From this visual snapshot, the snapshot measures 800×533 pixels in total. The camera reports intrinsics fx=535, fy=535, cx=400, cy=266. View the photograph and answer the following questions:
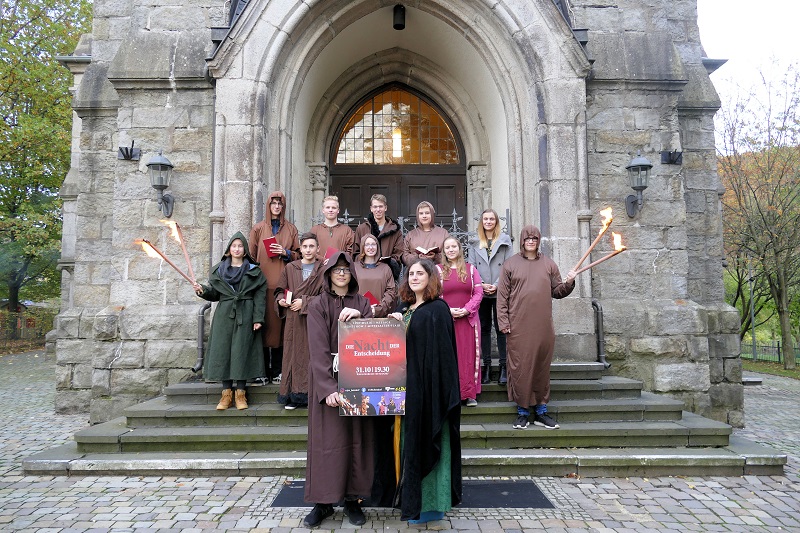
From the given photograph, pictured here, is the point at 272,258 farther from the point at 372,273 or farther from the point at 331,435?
the point at 331,435

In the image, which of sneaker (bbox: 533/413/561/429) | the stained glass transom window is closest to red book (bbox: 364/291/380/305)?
sneaker (bbox: 533/413/561/429)

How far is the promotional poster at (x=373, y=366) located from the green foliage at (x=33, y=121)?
20.5m

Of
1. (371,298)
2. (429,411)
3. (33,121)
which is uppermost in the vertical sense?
(33,121)

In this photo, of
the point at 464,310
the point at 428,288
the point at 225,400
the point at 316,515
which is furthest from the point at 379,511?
the point at 225,400

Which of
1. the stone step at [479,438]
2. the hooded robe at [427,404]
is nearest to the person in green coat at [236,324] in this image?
the stone step at [479,438]

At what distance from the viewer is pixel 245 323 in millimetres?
5684

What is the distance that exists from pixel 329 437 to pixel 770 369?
18897 mm

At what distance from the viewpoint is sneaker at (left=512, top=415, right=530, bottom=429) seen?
17.5 ft

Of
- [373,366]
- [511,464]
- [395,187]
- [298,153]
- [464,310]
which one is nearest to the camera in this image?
[373,366]

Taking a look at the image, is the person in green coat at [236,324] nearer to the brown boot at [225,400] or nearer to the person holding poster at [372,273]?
the brown boot at [225,400]

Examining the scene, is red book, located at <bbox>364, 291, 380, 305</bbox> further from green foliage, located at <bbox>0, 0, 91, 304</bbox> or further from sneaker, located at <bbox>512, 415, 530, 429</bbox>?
green foliage, located at <bbox>0, 0, 91, 304</bbox>

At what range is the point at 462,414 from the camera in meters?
5.54

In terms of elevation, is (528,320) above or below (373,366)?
above

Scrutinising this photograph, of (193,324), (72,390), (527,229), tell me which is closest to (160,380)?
(193,324)
